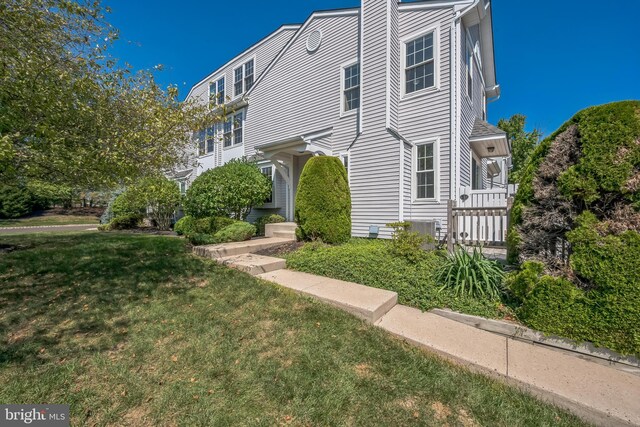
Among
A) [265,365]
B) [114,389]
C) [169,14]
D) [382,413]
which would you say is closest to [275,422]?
[265,365]

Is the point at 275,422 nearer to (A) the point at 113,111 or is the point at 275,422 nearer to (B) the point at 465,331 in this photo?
(B) the point at 465,331

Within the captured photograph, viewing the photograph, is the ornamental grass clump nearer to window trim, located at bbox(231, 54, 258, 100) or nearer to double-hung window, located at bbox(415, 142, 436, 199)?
double-hung window, located at bbox(415, 142, 436, 199)

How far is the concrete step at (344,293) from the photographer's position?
3.56 meters

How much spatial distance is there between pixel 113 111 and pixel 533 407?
27.3 feet

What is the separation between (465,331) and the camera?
327cm

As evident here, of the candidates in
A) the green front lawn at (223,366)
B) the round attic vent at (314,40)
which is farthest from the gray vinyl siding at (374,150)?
the green front lawn at (223,366)

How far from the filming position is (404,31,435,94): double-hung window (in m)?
7.71

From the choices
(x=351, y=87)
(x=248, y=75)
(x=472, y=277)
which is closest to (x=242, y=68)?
(x=248, y=75)

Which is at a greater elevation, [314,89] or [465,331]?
[314,89]

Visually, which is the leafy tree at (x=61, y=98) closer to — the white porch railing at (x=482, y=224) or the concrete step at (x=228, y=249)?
the concrete step at (x=228, y=249)

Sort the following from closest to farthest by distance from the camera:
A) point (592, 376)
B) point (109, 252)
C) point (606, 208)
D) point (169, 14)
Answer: point (592, 376), point (606, 208), point (109, 252), point (169, 14)

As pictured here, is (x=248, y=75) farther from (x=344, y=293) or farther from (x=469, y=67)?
(x=344, y=293)

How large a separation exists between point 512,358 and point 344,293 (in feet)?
7.00

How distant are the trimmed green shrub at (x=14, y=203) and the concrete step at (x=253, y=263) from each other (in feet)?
83.5
